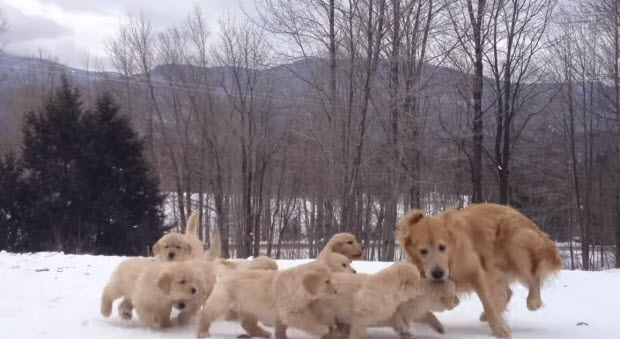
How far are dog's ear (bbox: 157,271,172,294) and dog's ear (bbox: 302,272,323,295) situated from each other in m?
1.48

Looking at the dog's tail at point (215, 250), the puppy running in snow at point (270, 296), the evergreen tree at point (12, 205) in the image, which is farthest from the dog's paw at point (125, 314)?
the evergreen tree at point (12, 205)

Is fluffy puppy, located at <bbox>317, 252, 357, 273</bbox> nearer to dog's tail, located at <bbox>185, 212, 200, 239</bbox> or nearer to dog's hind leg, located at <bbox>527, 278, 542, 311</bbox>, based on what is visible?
dog's hind leg, located at <bbox>527, 278, 542, 311</bbox>

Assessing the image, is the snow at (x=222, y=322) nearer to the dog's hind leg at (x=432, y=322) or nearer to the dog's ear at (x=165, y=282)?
the dog's hind leg at (x=432, y=322)

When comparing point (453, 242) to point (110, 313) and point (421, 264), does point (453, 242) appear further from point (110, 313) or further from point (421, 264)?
point (110, 313)

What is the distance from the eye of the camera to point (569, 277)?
9.28 metres

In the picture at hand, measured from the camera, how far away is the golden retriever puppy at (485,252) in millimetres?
5820

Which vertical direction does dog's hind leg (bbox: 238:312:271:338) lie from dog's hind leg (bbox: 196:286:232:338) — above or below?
below

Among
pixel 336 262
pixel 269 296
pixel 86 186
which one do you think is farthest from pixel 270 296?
pixel 86 186

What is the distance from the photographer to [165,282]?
6191mm

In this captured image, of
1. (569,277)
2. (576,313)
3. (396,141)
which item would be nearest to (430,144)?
(396,141)

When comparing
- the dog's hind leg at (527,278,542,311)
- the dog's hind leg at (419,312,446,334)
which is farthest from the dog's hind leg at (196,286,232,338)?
the dog's hind leg at (527,278,542,311)

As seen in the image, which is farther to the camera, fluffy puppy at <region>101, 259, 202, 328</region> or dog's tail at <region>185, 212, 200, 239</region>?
dog's tail at <region>185, 212, 200, 239</region>

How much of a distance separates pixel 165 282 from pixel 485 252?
2.99 m

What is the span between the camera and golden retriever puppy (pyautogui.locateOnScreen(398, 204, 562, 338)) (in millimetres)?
5820
